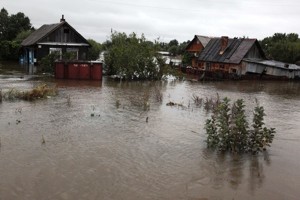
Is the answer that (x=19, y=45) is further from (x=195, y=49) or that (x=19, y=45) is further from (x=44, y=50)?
(x=195, y=49)

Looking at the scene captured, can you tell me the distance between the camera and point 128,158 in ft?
31.4

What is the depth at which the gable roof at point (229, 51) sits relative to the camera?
3719 centimetres

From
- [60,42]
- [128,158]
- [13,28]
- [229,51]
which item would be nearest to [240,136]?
[128,158]

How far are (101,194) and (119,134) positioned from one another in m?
4.51

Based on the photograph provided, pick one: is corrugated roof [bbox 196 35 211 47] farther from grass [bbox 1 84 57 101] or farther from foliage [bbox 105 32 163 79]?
grass [bbox 1 84 57 101]

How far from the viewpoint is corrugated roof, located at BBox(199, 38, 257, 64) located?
3719cm

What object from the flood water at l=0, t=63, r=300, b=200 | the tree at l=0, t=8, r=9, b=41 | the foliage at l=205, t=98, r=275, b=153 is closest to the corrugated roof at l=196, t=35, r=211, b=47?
the tree at l=0, t=8, r=9, b=41

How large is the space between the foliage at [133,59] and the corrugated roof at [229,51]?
34.6 ft

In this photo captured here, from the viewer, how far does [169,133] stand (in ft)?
40.5

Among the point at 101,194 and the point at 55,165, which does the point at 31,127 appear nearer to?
the point at 55,165

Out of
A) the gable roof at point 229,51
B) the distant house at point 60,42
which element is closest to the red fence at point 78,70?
the distant house at point 60,42

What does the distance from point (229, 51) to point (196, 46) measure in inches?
329

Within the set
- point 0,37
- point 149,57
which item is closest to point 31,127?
point 149,57

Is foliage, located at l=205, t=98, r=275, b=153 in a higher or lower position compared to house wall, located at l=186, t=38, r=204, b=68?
lower
